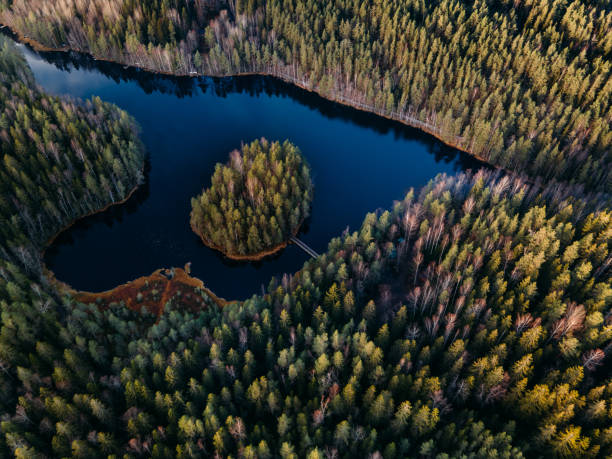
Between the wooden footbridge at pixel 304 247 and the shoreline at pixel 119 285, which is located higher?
the wooden footbridge at pixel 304 247

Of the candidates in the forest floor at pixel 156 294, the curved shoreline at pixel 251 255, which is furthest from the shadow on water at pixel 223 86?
the forest floor at pixel 156 294

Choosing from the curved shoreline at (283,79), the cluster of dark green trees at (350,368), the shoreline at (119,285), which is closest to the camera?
the cluster of dark green trees at (350,368)

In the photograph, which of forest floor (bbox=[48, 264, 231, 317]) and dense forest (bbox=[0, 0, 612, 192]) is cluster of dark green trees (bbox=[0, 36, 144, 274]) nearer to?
forest floor (bbox=[48, 264, 231, 317])

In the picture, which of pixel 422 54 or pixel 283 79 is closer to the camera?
pixel 422 54

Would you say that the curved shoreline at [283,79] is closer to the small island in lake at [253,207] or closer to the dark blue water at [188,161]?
the dark blue water at [188,161]

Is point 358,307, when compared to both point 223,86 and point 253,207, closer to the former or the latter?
point 253,207

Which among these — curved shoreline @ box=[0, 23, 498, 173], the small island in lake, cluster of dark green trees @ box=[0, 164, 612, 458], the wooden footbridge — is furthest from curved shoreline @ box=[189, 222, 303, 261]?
curved shoreline @ box=[0, 23, 498, 173]

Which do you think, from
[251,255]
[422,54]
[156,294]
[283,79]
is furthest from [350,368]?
[283,79]
